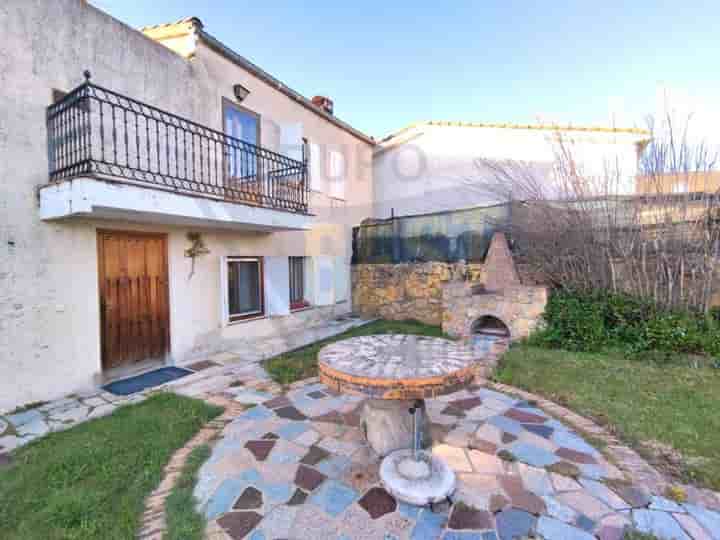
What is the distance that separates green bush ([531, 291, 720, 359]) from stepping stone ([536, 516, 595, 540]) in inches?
168

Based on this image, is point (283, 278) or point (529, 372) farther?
point (283, 278)

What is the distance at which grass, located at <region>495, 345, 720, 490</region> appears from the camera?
9.14 ft

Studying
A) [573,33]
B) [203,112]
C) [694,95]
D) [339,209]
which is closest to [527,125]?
[573,33]

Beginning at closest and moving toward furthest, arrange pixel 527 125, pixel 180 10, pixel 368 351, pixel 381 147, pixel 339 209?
pixel 368 351, pixel 180 10, pixel 527 125, pixel 339 209, pixel 381 147

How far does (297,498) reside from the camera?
2.32m

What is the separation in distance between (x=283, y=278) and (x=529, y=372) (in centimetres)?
533

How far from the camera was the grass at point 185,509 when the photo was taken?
2.01m

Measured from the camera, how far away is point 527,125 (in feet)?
30.2

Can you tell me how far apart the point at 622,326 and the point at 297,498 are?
5844 mm

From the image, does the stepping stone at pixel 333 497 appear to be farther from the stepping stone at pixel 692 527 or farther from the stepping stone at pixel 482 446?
the stepping stone at pixel 692 527

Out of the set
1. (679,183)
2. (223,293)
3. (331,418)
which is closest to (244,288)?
(223,293)

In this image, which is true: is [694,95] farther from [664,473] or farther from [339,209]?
[339,209]

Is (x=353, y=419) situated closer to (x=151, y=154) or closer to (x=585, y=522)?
(x=585, y=522)

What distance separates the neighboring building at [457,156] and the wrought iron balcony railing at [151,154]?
4486 millimetres
